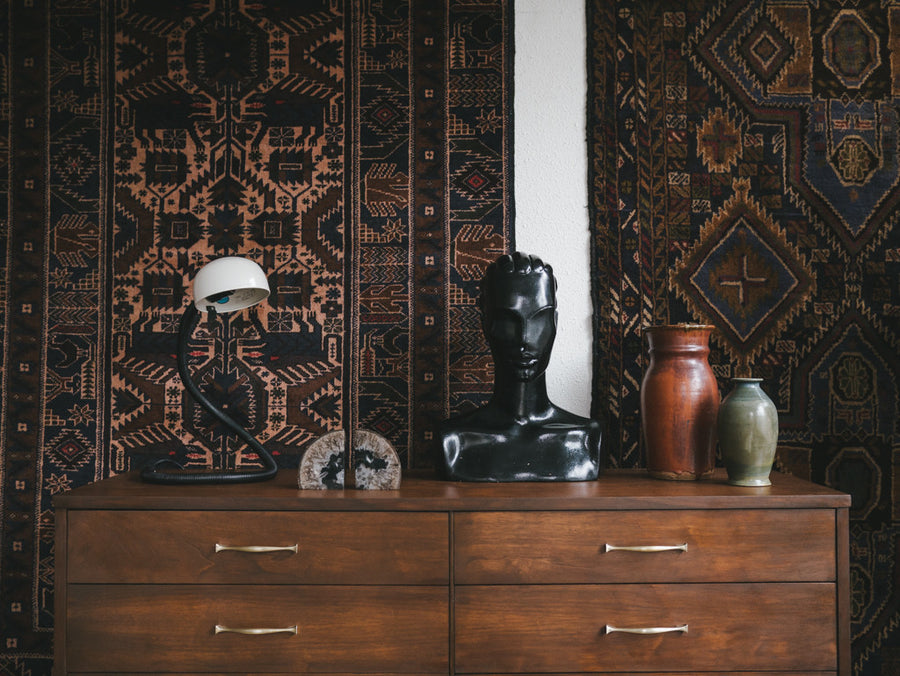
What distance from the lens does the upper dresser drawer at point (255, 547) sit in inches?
63.8

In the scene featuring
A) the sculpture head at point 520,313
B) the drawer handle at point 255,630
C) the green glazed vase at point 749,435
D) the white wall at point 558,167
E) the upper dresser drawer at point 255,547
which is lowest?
the drawer handle at point 255,630

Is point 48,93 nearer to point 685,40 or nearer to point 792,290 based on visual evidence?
point 685,40

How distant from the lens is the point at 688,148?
87.8 inches

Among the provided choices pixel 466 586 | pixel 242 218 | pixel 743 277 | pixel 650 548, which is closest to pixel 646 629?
pixel 650 548

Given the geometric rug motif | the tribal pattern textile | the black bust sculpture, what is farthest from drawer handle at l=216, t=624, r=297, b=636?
the geometric rug motif

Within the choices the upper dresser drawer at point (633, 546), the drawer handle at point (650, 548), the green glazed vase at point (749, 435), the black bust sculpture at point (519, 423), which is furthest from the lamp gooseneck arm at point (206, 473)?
the green glazed vase at point (749, 435)

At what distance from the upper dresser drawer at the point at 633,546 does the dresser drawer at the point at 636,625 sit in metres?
0.03

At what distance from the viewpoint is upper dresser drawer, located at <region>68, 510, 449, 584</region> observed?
162 centimetres

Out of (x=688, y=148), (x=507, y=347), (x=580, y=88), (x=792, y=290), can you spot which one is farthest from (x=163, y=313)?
(x=792, y=290)

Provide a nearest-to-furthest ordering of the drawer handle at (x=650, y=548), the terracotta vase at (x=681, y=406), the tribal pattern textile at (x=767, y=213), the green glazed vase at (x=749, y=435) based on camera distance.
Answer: the drawer handle at (x=650, y=548) < the green glazed vase at (x=749, y=435) < the terracotta vase at (x=681, y=406) < the tribal pattern textile at (x=767, y=213)

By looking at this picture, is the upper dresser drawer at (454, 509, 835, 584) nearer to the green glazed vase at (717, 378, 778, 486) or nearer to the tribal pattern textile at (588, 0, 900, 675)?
the green glazed vase at (717, 378, 778, 486)

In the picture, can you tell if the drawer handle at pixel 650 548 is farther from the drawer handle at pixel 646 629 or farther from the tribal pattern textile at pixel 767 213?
the tribal pattern textile at pixel 767 213

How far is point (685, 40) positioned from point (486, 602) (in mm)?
1829

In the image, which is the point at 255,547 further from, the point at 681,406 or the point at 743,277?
the point at 743,277
